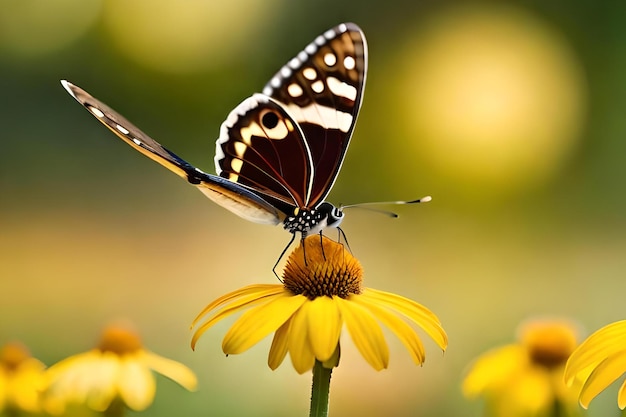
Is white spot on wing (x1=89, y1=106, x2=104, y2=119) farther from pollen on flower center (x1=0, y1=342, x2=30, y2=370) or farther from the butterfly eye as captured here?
pollen on flower center (x1=0, y1=342, x2=30, y2=370)

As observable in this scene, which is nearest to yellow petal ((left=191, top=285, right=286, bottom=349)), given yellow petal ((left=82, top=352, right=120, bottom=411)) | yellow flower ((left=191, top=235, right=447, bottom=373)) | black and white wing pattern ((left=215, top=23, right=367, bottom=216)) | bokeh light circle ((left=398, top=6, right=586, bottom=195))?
yellow flower ((left=191, top=235, right=447, bottom=373))

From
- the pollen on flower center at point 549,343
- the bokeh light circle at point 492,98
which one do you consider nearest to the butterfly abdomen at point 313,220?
the pollen on flower center at point 549,343

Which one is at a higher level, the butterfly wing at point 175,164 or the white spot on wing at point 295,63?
the white spot on wing at point 295,63

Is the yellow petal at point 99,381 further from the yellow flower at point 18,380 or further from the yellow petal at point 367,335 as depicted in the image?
the yellow petal at point 367,335

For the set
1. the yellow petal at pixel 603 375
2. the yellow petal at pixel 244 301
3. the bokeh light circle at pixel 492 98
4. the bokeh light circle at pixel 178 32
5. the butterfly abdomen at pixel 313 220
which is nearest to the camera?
the yellow petal at pixel 603 375

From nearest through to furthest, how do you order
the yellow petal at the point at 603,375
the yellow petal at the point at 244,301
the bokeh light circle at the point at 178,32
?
1. the yellow petal at the point at 603,375
2. the yellow petal at the point at 244,301
3. the bokeh light circle at the point at 178,32

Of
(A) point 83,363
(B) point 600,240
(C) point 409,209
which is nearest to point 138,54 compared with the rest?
(C) point 409,209

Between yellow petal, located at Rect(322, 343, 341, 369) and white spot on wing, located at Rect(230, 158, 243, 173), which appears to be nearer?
yellow petal, located at Rect(322, 343, 341, 369)

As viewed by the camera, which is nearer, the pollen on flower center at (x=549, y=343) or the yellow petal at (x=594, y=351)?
the yellow petal at (x=594, y=351)

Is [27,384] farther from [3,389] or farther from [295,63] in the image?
[295,63]
